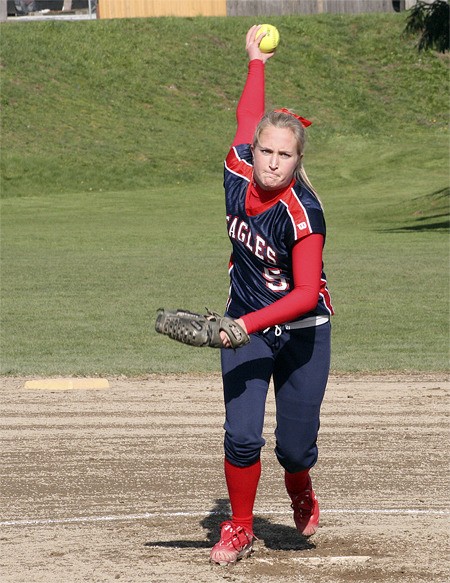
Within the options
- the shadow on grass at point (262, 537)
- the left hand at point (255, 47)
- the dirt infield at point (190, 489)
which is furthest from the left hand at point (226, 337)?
the left hand at point (255, 47)

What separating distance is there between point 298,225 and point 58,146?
133ft

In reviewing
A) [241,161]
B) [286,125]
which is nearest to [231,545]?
[241,161]

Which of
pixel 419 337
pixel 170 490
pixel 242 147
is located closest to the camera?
pixel 242 147

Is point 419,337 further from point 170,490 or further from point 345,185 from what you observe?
point 345,185

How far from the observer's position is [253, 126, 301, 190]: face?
5.65m

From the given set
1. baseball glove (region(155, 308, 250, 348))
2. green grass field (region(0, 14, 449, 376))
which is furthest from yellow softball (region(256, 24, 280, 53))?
green grass field (region(0, 14, 449, 376))

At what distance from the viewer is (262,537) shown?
261 inches

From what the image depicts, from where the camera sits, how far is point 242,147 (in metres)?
6.16

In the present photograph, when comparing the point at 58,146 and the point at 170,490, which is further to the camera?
the point at 58,146

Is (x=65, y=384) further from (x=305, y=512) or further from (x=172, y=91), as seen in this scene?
(x=172, y=91)

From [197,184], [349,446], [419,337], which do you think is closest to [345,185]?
[197,184]

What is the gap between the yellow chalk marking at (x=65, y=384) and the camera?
11.6 meters

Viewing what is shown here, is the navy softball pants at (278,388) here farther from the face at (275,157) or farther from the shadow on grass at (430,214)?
the shadow on grass at (430,214)

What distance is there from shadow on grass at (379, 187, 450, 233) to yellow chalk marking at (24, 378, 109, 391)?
19513 millimetres
